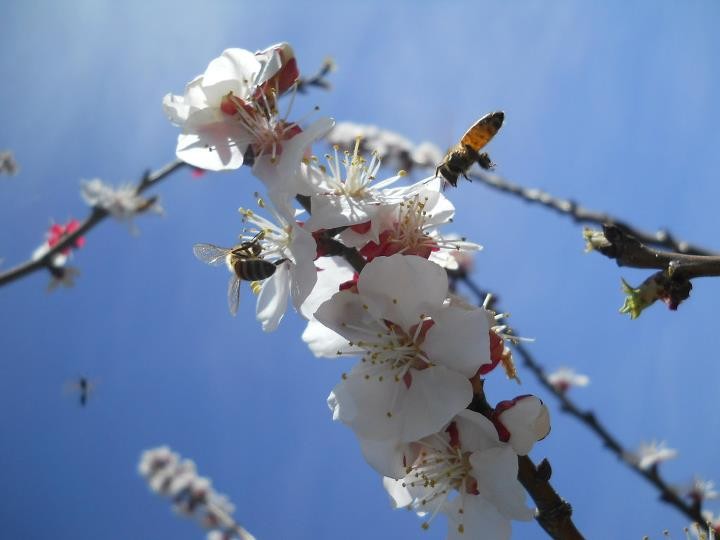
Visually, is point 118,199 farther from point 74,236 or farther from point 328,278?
point 328,278

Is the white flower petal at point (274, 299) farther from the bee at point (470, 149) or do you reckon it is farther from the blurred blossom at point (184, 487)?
the blurred blossom at point (184, 487)

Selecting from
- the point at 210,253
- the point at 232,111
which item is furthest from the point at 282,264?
the point at 232,111

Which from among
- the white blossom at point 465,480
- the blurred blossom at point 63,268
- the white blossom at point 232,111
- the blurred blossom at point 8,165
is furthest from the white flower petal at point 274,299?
the blurred blossom at point 8,165

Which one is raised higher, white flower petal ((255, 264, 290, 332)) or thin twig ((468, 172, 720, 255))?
thin twig ((468, 172, 720, 255))

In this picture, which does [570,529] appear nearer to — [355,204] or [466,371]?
[466,371]

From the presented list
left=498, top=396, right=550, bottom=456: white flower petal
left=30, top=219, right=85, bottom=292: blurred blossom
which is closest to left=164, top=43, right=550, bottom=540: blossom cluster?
left=498, top=396, right=550, bottom=456: white flower petal

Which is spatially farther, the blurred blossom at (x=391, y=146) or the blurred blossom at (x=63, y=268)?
the blurred blossom at (x=391, y=146)

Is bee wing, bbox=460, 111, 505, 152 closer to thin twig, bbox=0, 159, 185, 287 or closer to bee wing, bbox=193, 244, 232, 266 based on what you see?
bee wing, bbox=193, 244, 232, 266
